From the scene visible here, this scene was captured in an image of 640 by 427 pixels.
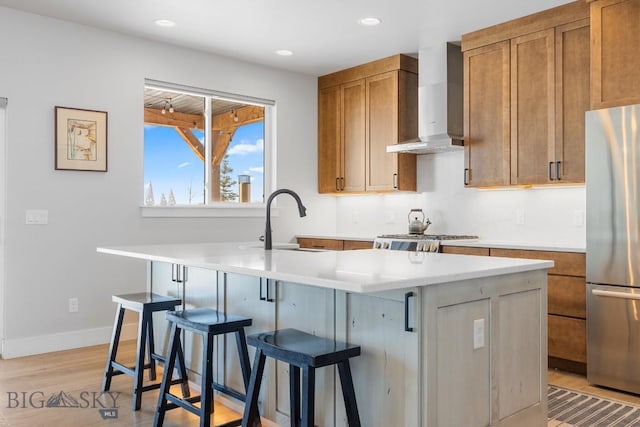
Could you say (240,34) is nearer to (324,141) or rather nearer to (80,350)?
(324,141)

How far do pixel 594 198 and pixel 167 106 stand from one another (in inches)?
143

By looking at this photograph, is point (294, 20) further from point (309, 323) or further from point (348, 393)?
point (348, 393)

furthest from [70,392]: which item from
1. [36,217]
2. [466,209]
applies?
[466,209]

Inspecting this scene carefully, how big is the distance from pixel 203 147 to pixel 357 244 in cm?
175

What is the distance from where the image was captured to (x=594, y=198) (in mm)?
3367

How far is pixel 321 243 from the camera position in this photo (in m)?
5.55

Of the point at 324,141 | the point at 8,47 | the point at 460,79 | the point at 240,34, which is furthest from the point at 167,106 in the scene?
the point at 460,79

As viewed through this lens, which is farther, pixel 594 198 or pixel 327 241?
pixel 327 241

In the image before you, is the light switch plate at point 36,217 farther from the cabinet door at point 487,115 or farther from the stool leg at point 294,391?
the cabinet door at point 487,115

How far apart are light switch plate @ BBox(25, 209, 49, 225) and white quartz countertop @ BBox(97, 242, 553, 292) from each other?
1610 mm

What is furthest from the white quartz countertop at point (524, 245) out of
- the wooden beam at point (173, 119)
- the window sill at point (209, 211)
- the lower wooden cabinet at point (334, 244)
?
the wooden beam at point (173, 119)

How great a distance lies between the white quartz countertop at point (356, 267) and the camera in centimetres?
178

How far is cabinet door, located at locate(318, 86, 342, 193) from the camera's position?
5820 mm

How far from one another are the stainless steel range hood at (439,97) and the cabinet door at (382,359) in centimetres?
281
